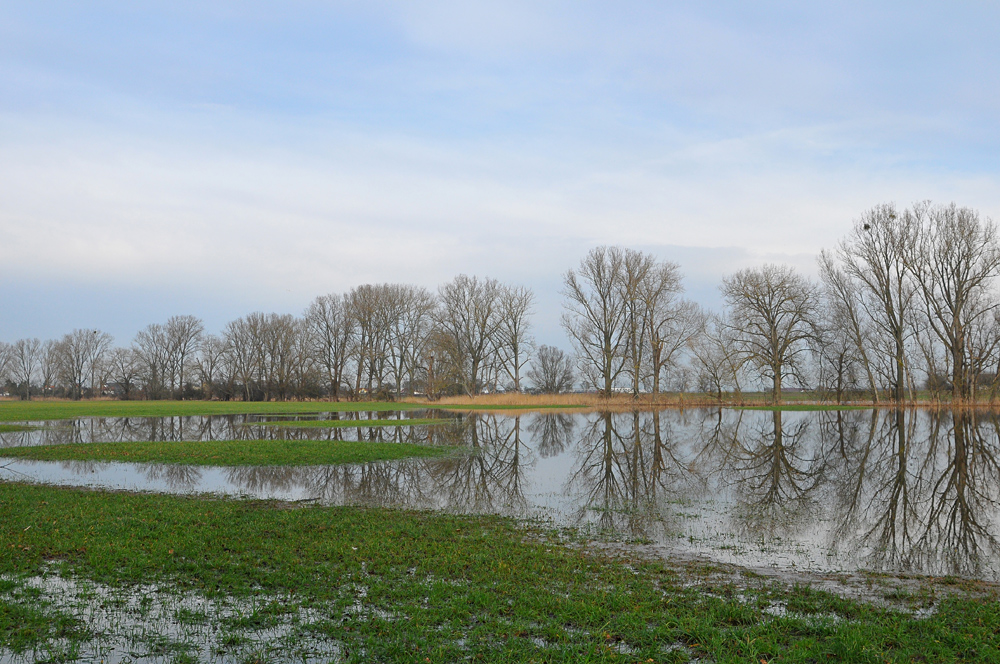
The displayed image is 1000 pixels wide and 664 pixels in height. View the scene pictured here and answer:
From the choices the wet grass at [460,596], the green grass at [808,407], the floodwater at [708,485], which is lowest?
the green grass at [808,407]

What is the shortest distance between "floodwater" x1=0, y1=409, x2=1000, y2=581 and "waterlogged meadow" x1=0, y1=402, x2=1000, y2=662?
0.10m

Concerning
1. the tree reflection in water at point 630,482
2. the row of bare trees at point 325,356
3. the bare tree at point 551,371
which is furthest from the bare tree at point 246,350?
the tree reflection in water at point 630,482

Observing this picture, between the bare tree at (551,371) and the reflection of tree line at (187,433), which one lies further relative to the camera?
the bare tree at (551,371)

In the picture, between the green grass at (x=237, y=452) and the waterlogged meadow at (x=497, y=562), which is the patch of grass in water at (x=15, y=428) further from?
the waterlogged meadow at (x=497, y=562)

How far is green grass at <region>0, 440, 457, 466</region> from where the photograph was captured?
2045cm

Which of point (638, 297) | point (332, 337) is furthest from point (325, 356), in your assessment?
point (638, 297)

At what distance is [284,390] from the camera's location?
87.2 metres

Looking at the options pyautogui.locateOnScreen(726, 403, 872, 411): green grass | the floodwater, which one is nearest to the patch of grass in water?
the floodwater

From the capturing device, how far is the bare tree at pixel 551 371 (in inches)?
4311

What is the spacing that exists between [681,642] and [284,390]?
87631mm

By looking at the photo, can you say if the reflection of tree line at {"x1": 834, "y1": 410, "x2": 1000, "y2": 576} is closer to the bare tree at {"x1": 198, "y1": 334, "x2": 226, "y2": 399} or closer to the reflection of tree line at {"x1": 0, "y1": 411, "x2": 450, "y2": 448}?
the reflection of tree line at {"x1": 0, "y1": 411, "x2": 450, "y2": 448}

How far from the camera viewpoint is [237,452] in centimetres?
2212

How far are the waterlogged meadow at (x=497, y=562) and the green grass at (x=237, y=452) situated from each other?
981 millimetres

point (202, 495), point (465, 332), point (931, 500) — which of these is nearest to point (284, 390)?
point (465, 332)
